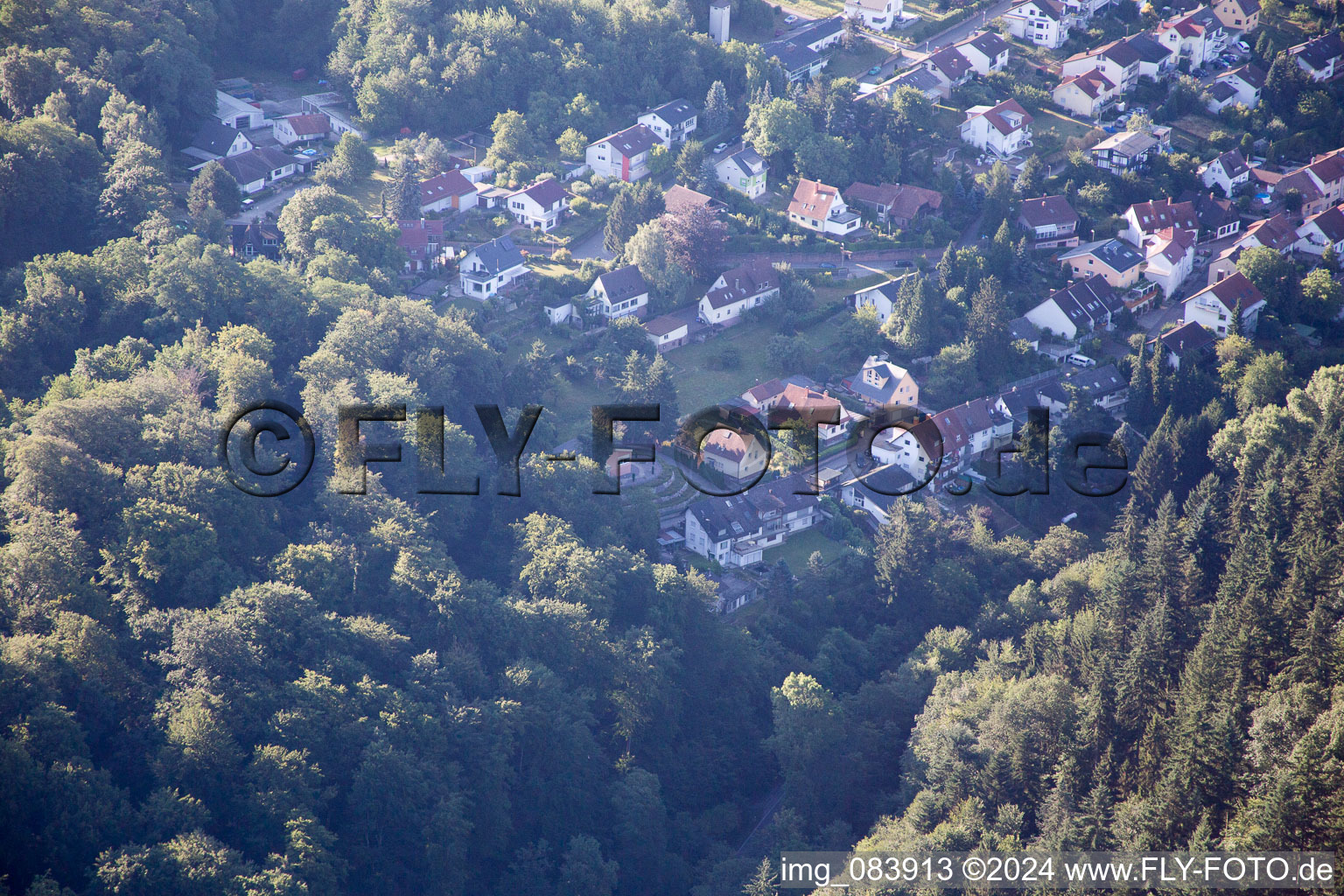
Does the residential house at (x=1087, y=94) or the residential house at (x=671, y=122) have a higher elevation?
the residential house at (x=1087, y=94)

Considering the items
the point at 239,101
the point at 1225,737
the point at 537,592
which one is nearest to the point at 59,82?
the point at 239,101

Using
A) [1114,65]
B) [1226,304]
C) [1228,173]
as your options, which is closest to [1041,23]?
[1114,65]

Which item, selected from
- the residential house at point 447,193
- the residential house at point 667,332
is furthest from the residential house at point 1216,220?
the residential house at point 447,193

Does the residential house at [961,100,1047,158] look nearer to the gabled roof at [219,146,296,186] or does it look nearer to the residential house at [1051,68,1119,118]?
the residential house at [1051,68,1119,118]

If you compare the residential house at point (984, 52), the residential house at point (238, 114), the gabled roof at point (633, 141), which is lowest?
the gabled roof at point (633, 141)

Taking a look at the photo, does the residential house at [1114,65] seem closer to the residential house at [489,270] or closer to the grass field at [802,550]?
the residential house at [489,270]

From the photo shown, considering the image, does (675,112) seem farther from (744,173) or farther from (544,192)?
(544,192)

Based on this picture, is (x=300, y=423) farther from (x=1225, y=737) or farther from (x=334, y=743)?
(x=1225, y=737)
